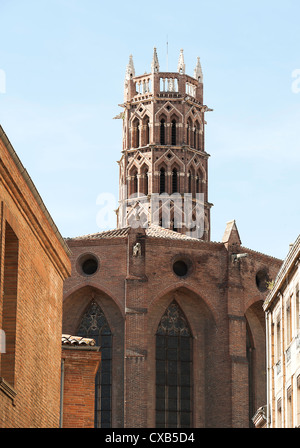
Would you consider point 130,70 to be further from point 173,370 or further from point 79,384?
point 79,384

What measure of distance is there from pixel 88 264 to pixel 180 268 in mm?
4605

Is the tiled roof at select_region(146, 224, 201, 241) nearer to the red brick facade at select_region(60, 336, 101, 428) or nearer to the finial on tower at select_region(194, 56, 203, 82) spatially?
the finial on tower at select_region(194, 56, 203, 82)

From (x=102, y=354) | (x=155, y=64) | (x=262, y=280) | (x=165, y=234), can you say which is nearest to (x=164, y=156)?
(x=155, y=64)

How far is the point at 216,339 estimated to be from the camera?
5681 centimetres

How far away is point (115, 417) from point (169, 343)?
4757 millimetres

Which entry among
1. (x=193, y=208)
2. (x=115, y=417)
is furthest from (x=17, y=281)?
(x=193, y=208)

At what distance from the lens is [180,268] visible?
191 ft

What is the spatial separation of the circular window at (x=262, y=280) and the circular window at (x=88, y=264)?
8.31 metres

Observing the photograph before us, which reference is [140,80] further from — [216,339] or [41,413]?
[41,413]

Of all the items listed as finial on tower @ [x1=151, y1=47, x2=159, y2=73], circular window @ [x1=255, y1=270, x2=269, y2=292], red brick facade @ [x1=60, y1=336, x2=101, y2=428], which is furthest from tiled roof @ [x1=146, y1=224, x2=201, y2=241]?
red brick facade @ [x1=60, y1=336, x2=101, y2=428]

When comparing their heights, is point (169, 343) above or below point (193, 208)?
below

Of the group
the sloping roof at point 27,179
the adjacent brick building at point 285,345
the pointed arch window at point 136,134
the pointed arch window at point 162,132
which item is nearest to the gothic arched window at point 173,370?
the adjacent brick building at point 285,345
